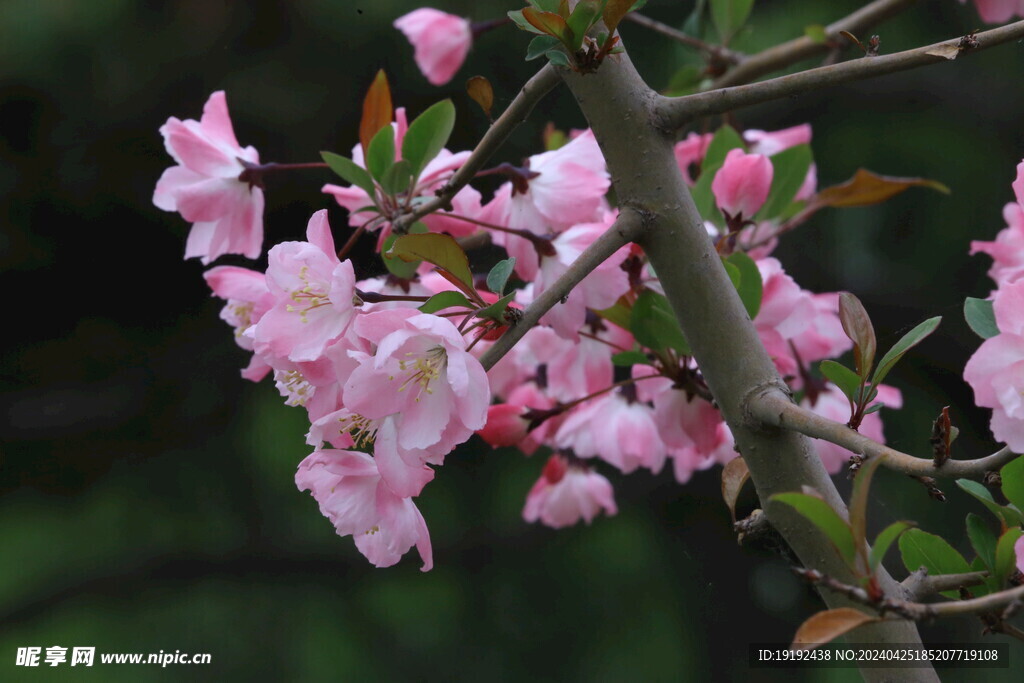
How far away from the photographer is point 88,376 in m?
1.80

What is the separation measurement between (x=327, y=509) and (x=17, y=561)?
1.56m

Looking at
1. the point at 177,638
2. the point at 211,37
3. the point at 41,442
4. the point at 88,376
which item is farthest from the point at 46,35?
the point at 177,638

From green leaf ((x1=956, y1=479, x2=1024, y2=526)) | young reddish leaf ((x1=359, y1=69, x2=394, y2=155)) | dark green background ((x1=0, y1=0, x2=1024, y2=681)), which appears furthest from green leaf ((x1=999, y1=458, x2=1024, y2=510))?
dark green background ((x1=0, y1=0, x2=1024, y2=681))

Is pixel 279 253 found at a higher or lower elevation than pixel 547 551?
lower

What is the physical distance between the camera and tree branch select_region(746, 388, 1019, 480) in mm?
253

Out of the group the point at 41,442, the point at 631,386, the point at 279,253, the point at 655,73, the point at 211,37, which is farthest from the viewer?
the point at 211,37

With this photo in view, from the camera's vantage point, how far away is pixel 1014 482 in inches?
13.0

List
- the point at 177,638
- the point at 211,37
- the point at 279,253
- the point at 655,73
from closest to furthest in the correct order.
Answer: the point at 279,253 → the point at 655,73 → the point at 177,638 → the point at 211,37

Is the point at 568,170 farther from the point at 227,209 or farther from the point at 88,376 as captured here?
the point at 88,376

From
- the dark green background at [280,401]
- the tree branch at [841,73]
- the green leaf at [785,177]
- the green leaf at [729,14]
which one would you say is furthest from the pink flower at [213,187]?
the dark green background at [280,401]

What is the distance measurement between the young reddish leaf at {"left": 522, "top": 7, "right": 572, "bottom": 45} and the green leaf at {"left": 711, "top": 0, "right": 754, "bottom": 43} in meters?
0.47

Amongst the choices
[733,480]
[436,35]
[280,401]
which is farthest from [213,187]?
[280,401]

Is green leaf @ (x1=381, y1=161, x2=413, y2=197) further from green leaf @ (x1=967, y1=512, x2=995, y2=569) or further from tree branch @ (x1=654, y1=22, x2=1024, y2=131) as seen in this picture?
green leaf @ (x1=967, y1=512, x2=995, y2=569)

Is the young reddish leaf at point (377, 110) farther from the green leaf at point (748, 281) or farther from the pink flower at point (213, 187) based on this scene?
the green leaf at point (748, 281)
